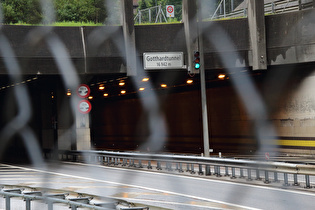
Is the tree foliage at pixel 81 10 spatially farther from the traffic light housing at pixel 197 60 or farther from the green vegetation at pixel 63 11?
the traffic light housing at pixel 197 60

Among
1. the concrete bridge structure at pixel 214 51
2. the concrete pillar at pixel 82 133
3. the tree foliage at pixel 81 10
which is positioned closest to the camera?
the concrete bridge structure at pixel 214 51

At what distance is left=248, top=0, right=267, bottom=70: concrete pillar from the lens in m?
19.3

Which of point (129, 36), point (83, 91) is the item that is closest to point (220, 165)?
point (83, 91)

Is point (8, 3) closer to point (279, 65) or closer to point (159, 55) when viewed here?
point (159, 55)

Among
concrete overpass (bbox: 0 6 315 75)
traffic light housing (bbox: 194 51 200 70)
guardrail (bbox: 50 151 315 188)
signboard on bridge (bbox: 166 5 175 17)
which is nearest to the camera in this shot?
guardrail (bbox: 50 151 315 188)

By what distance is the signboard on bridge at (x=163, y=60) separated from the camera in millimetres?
19812

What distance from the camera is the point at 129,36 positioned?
19.4 metres

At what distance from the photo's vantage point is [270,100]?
865 inches

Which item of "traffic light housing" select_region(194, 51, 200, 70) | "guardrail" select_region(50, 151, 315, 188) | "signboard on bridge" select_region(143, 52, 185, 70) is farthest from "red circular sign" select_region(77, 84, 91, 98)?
"traffic light housing" select_region(194, 51, 200, 70)

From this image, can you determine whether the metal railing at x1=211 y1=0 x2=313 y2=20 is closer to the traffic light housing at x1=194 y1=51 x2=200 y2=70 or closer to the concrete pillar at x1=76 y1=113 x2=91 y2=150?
the traffic light housing at x1=194 y1=51 x2=200 y2=70

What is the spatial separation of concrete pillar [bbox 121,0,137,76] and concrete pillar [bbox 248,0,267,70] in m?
4.35

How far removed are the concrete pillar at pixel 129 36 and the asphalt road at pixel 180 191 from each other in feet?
13.9

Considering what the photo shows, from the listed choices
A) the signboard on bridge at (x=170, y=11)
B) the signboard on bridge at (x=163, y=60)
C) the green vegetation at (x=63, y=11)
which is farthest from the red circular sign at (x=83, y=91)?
the green vegetation at (x=63, y=11)

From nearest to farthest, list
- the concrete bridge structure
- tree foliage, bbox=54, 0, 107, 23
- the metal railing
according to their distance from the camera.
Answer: the concrete bridge structure, the metal railing, tree foliage, bbox=54, 0, 107, 23
